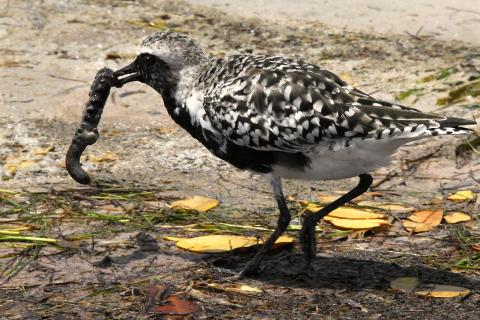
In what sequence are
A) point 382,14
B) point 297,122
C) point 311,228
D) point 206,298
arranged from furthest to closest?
point 382,14 < point 311,228 < point 297,122 < point 206,298

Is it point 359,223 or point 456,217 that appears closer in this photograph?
point 359,223

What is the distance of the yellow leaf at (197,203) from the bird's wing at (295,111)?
1.19 meters

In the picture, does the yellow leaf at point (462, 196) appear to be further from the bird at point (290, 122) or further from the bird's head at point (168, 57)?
the bird's head at point (168, 57)

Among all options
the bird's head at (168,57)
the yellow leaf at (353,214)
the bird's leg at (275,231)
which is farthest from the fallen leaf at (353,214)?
the bird's head at (168,57)

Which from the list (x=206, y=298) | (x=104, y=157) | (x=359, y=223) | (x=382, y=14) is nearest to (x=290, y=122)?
(x=206, y=298)

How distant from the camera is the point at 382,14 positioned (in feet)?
35.7

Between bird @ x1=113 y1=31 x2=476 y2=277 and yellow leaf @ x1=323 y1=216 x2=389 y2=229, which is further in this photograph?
yellow leaf @ x1=323 y1=216 x2=389 y2=229

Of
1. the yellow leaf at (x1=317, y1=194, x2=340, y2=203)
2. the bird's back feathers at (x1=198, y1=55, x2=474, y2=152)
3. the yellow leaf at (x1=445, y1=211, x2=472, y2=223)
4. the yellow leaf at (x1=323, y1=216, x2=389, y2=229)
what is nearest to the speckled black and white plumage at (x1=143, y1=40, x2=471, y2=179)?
the bird's back feathers at (x1=198, y1=55, x2=474, y2=152)

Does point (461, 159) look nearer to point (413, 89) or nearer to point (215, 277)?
point (413, 89)

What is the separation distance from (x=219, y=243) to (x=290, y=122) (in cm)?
105

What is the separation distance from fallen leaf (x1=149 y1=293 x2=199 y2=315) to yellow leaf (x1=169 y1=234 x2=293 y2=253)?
73 centimetres

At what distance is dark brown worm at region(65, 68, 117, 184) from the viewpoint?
666 cm

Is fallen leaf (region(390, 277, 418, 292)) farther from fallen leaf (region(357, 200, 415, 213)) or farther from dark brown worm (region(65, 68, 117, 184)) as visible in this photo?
dark brown worm (region(65, 68, 117, 184))

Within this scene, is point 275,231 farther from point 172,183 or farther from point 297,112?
point 172,183
